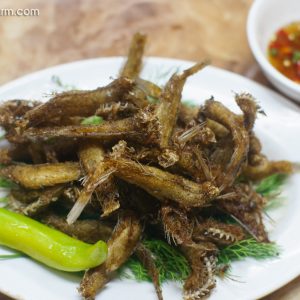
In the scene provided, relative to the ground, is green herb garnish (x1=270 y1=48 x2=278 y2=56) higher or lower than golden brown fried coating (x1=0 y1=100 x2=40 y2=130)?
higher

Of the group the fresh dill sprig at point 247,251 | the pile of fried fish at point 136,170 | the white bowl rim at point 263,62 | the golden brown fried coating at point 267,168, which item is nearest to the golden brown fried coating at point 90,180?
the pile of fried fish at point 136,170

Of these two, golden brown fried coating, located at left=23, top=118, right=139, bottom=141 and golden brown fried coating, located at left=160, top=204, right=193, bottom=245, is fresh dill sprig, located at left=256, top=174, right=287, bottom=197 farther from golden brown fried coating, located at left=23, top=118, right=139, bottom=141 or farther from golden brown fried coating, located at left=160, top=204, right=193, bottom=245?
golden brown fried coating, located at left=23, top=118, right=139, bottom=141

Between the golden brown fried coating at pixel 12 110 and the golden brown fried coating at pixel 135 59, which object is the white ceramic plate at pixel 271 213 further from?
the golden brown fried coating at pixel 12 110

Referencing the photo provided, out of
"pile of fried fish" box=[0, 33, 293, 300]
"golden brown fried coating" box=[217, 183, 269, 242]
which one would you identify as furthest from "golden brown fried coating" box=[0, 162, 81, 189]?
"golden brown fried coating" box=[217, 183, 269, 242]

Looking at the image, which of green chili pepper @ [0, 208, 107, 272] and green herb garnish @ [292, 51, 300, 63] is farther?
green herb garnish @ [292, 51, 300, 63]

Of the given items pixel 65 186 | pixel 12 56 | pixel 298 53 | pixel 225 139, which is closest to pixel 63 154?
pixel 65 186

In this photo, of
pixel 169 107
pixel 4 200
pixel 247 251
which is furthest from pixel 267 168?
Answer: pixel 4 200

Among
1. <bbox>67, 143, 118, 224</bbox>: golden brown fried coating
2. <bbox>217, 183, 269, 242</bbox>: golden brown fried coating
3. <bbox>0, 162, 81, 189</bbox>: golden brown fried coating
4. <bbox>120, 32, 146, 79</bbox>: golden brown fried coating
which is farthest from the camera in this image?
<bbox>120, 32, 146, 79</bbox>: golden brown fried coating
